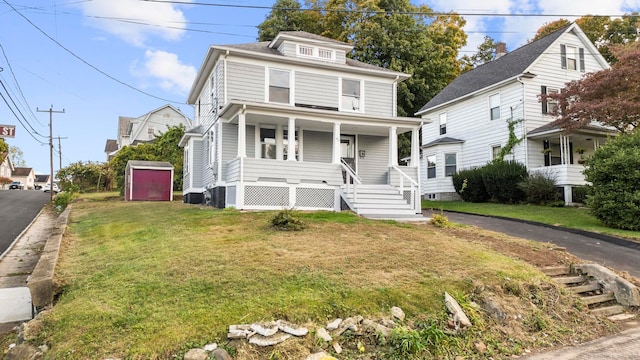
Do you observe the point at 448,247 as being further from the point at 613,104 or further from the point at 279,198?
the point at 613,104

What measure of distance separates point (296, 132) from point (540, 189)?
10.9 meters

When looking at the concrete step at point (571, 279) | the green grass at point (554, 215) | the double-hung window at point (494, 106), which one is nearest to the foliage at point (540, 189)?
the green grass at point (554, 215)

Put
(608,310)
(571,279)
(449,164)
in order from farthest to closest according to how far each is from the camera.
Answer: (449,164) < (571,279) < (608,310)

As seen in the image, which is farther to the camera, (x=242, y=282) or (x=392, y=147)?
(x=392, y=147)

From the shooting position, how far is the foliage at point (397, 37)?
2916 centimetres

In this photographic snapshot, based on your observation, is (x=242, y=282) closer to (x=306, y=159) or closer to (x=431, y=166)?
(x=306, y=159)

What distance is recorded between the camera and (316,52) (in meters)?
16.8

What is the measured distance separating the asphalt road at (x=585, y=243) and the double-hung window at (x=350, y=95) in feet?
20.9

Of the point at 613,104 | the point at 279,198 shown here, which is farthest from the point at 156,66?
the point at 613,104

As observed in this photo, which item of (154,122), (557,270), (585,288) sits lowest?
(585,288)

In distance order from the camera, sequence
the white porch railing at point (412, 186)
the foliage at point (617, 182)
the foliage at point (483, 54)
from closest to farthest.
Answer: the foliage at point (617, 182)
the white porch railing at point (412, 186)
the foliage at point (483, 54)

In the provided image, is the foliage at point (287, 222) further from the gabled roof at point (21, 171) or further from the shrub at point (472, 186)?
the gabled roof at point (21, 171)

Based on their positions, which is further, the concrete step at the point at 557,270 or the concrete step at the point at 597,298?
the concrete step at the point at 557,270

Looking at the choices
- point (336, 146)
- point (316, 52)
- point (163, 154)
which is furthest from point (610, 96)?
point (163, 154)
